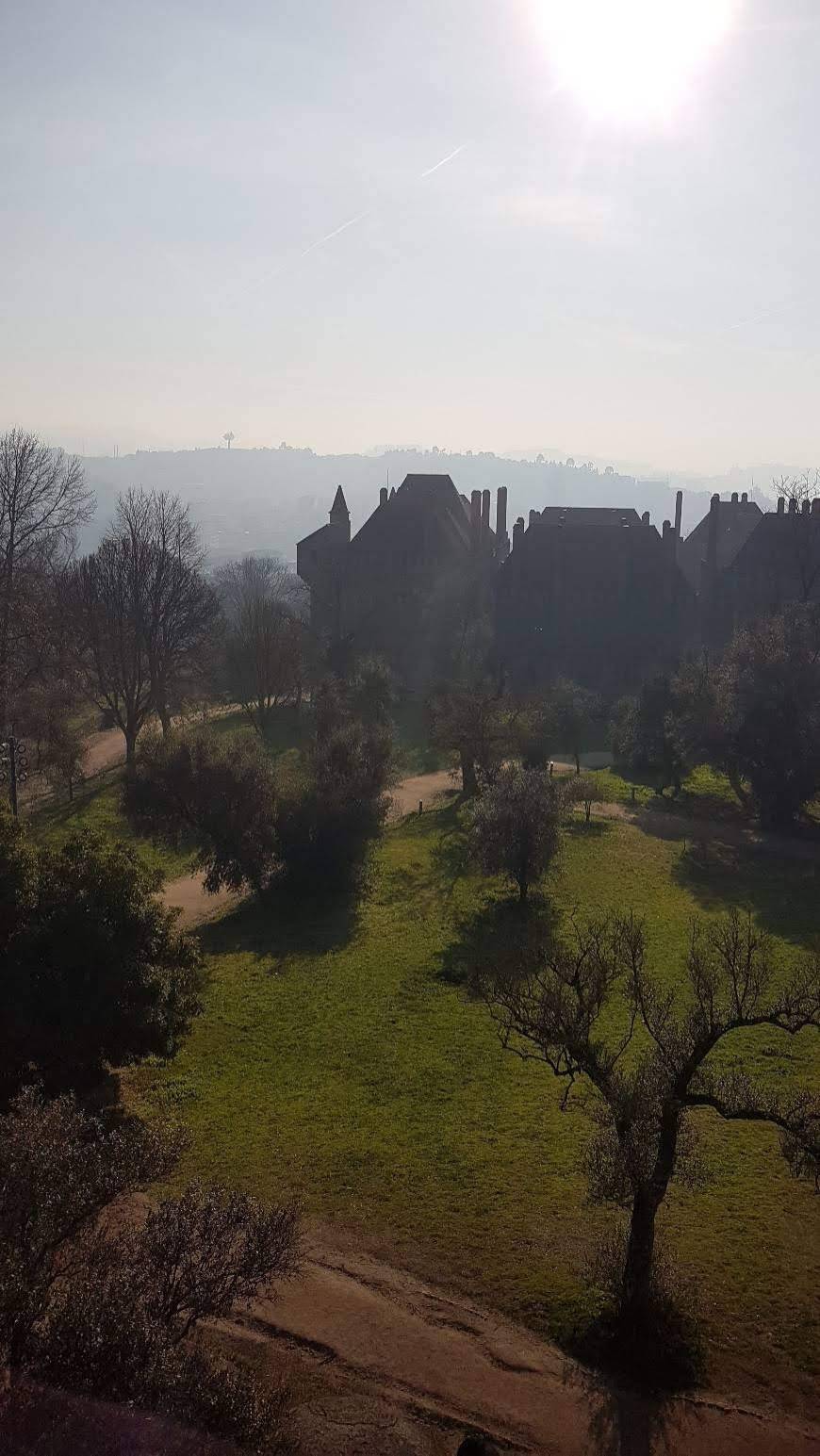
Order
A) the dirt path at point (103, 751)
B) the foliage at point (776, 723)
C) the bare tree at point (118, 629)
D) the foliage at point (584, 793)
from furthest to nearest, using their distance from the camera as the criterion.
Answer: the dirt path at point (103, 751) < the bare tree at point (118, 629) < the foliage at point (584, 793) < the foliage at point (776, 723)

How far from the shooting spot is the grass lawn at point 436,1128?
1311 centimetres

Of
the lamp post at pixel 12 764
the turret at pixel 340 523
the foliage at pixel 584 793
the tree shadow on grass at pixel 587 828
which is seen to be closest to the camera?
the lamp post at pixel 12 764

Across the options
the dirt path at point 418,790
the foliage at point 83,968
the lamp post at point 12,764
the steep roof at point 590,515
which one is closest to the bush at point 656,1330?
the foliage at point 83,968

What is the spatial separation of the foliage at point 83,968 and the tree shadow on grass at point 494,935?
21.2 ft

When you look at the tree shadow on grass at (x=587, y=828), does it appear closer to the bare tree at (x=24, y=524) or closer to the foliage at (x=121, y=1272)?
the bare tree at (x=24, y=524)

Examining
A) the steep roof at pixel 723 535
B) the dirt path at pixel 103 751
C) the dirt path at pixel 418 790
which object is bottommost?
the dirt path at pixel 418 790

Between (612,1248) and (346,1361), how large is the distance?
349 cm

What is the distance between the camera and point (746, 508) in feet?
232

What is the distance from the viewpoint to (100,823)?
3425cm

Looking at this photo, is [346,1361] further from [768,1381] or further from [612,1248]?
[768,1381]

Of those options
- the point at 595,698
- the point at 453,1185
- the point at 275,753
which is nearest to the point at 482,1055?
the point at 453,1185

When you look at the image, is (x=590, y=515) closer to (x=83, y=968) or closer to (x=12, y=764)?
(x=12, y=764)

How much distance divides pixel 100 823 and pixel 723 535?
158 ft

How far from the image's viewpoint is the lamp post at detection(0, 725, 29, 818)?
3247 cm
